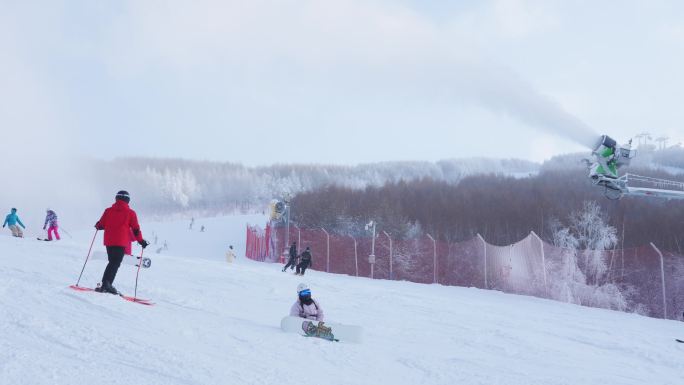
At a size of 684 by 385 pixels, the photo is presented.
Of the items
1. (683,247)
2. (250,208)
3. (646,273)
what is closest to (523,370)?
(646,273)

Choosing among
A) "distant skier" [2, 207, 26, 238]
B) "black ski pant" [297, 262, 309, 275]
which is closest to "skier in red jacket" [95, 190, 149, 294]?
"black ski pant" [297, 262, 309, 275]

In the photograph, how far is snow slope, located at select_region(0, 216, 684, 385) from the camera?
4965 mm

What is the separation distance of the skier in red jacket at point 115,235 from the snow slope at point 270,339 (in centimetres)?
49

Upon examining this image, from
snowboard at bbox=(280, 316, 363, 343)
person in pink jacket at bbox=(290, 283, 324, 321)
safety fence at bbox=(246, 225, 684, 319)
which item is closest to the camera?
snowboard at bbox=(280, 316, 363, 343)

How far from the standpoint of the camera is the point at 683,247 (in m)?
56.9

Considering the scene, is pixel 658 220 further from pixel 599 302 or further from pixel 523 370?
pixel 523 370

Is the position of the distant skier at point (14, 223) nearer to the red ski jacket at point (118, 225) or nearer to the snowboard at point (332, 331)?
the red ski jacket at point (118, 225)

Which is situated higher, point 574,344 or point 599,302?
point 574,344

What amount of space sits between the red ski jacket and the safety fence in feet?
43.0

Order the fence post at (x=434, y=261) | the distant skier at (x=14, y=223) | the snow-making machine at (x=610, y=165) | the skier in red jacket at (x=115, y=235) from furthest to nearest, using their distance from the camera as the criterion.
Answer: the fence post at (x=434, y=261) < the distant skier at (x=14, y=223) < the snow-making machine at (x=610, y=165) < the skier in red jacket at (x=115, y=235)

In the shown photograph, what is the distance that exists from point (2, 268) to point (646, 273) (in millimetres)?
16885

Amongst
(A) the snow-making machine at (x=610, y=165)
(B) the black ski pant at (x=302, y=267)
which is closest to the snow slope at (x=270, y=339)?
(A) the snow-making machine at (x=610, y=165)

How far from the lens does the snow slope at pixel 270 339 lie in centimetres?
496

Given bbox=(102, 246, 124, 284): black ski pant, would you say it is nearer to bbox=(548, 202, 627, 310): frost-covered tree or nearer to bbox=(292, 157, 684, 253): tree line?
bbox=(548, 202, 627, 310): frost-covered tree
